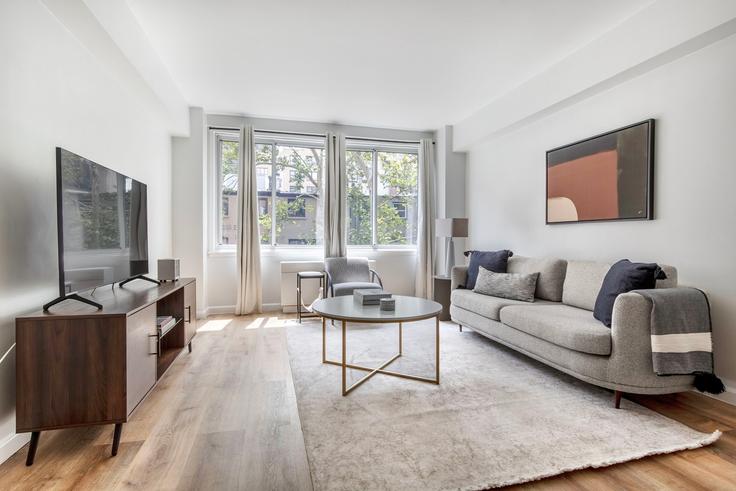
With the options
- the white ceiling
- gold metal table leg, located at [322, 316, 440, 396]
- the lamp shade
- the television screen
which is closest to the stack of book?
the television screen

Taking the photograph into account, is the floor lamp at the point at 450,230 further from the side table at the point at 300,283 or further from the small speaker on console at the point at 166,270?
the small speaker on console at the point at 166,270

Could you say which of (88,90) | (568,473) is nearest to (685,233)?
(568,473)

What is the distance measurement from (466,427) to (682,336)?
144 centimetres

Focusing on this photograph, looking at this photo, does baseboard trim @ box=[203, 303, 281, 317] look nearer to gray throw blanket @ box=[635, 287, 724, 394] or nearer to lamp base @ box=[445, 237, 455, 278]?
lamp base @ box=[445, 237, 455, 278]

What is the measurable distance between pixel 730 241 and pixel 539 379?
152cm

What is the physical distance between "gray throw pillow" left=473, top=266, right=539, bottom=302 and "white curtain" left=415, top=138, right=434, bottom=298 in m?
1.85

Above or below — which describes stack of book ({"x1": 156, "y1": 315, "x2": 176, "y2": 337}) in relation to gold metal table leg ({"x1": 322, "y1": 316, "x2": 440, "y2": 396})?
above

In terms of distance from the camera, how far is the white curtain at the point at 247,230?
16.8 ft

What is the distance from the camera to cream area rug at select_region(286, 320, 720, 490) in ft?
5.62

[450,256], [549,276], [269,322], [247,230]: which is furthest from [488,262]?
[247,230]

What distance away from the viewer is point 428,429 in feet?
6.81

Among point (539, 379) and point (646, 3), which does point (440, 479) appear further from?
point (646, 3)

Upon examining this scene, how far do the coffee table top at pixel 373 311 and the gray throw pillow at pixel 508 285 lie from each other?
97 cm

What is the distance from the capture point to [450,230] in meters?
4.84
